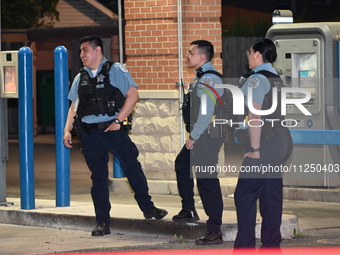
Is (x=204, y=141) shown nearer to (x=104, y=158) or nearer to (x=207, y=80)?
(x=207, y=80)

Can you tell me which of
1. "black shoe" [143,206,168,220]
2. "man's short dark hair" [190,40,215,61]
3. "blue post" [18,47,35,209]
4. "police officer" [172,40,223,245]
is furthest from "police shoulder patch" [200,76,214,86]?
"blue post" [18,47,35,209]

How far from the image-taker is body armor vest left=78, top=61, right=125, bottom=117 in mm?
8617

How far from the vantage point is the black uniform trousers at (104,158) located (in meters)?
8.78

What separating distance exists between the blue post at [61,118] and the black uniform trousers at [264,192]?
10.9ft

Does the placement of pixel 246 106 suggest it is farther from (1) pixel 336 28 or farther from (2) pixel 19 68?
(1) pixel 336 28

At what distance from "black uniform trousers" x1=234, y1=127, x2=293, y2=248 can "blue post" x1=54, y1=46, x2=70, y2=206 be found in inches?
131

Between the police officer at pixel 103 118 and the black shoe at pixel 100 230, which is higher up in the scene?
the police officer at pixel 103 118

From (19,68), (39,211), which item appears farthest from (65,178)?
(19,68)

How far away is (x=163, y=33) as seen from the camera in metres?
12.1

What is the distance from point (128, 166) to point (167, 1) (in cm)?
382

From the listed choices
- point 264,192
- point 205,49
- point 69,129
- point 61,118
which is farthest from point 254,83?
point 61,118

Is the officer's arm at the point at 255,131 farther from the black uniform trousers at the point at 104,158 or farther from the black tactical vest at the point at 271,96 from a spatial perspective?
the black uniform trousers at the point at 104,158

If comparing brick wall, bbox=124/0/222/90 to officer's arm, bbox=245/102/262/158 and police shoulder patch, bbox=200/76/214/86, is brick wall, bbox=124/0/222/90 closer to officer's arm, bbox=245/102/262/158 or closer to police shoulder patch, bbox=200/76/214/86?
police shoulder patch, bbox=200/76/214/86

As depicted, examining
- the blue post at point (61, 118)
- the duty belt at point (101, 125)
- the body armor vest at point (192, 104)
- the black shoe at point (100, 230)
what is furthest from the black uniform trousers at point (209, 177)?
the blue post at point (61, 118)
